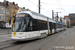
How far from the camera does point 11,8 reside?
159 feet

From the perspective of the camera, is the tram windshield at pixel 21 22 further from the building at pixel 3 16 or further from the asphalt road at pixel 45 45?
the building at pixel 3 16

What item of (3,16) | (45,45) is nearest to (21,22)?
(45,45)

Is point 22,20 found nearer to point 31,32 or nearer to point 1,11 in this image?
point 31,32

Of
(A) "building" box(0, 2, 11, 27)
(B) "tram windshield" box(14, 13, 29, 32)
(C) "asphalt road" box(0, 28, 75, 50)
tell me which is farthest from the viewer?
(A) "building" box(0, 2, 11, 27)

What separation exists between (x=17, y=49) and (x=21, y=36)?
2163 millimetres

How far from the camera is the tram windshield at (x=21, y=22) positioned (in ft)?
29.9

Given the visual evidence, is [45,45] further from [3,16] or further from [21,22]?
[3,16]

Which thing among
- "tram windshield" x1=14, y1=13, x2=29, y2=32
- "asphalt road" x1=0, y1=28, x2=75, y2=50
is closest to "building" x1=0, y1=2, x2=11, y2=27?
"tram windshield" x1=14, y1=13, x2=29, y2=32

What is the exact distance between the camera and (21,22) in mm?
9227

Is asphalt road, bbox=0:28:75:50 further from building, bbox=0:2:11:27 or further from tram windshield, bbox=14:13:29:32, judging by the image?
building, bbox=0:2:11:27

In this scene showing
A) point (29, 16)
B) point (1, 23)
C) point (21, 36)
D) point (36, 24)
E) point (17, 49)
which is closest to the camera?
point (17, 49)

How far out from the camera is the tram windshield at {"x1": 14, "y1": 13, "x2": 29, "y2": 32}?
9102 millimetres

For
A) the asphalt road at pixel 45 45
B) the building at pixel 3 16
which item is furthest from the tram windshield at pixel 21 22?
the building at pixel 3 16

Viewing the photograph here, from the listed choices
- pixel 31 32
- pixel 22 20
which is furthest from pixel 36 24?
pixel 22 20
